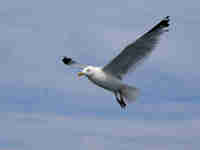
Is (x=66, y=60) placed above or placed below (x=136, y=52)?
above

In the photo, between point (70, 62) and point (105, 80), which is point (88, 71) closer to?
point (105, 80)

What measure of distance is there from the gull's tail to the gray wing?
0.52m

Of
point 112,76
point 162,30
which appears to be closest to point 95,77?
point 112,76

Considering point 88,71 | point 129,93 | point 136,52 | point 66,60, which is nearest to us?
point 136,52

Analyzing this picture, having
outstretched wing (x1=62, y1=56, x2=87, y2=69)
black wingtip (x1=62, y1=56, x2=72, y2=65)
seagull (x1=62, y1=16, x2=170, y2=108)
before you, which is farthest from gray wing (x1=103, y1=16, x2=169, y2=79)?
black wingtip (x1=62, y1=56, x2=72, y2=65)

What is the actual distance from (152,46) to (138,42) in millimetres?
392

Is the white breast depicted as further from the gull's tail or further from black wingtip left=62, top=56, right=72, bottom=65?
black wingtip left=62, top=56, right=72, bottom=65

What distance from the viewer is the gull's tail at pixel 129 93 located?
1008 inches

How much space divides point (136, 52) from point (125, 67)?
0.78 meters

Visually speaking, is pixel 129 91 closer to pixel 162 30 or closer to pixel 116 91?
pixel 116 91

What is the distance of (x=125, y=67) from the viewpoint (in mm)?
25875

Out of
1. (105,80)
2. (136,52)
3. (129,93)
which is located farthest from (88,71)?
(136,52)

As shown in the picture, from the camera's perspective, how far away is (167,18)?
2492cm

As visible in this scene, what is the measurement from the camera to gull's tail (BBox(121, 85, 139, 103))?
25.6 meters
